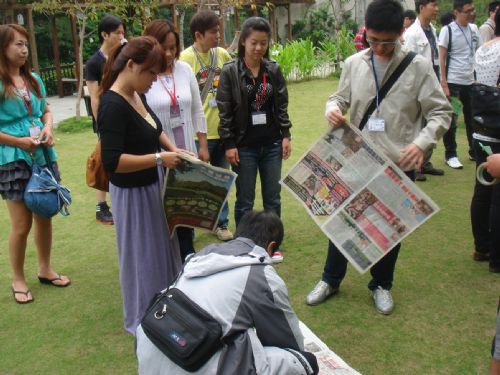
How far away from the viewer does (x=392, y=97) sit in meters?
2.64

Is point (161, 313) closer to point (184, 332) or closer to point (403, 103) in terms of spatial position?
point (184, 332)

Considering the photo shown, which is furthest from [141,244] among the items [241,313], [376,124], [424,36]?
[424,36]

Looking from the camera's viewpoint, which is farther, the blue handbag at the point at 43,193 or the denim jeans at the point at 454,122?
the denim jeans at the point at 454,122

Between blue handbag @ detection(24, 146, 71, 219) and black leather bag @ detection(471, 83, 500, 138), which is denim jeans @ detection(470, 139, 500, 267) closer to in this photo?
black leather bag @ detection(471, 83, 500, 138)

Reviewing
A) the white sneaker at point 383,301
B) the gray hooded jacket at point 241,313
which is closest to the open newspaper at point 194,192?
the gray hooded jacket at point 241,313

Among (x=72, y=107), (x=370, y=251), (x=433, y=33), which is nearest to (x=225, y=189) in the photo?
(x=370, y=251)

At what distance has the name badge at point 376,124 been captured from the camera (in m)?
2.67

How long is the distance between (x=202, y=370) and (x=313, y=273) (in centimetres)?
190

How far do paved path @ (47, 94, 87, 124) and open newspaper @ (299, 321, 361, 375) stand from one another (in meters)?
8.41

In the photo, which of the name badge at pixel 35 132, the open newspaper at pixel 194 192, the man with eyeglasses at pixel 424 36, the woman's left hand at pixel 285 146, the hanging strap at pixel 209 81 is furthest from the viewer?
the man with eyeglasses at pixel 424 36

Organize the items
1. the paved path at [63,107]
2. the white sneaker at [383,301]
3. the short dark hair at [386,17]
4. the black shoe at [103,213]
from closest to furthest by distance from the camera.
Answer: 1. the short dark hair at [386,17]
2. the white sneaker at [383,301]
3. the black shoe at [103,213]
4. the paved path at [63,107]

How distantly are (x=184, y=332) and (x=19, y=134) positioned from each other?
2052 mm

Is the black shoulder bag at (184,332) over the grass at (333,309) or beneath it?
over

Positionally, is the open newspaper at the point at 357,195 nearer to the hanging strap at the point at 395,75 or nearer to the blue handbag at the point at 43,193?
the hanging strap at the point at 395,75
